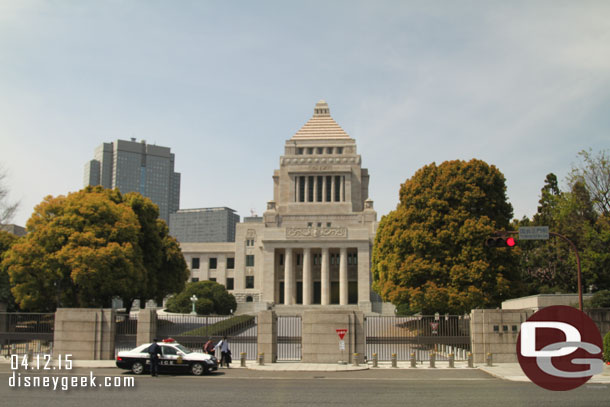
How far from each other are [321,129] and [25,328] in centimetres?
7861

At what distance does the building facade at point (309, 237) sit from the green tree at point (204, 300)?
6.64 m

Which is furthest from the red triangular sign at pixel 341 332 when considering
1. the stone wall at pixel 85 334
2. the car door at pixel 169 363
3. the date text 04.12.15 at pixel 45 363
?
the date text 04.12.15 at pixel 45 363

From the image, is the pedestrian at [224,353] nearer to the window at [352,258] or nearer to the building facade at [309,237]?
the building facade at [309,237]

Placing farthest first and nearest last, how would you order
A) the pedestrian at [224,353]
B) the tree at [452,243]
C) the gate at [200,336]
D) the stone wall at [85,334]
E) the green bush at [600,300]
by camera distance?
the tree at [452,243]
the green bush at [600,300]
the gate at [200,336]
the stone wall at [85,334]
the pedestrian at [224,353]

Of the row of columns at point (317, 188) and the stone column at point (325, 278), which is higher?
the row of columns at point (317, 188)

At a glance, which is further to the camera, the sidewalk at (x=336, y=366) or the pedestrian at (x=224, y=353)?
the pedestrian at (x=224, y=353)

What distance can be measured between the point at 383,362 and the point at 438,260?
12626 millimetres

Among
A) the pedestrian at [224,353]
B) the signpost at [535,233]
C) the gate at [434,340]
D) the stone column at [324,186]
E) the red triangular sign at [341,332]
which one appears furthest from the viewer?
the stone column at [324,186]

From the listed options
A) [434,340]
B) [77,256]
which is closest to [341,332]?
[434,340]

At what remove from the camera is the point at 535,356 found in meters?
26.6

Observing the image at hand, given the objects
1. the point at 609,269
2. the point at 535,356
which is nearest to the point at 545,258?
the point at 609,269

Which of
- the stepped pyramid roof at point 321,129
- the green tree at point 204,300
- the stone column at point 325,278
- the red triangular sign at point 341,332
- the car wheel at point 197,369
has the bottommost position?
the car wheel at point 197,369

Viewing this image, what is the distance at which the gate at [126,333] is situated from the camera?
30.3m

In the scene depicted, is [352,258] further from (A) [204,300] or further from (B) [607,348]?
(B) [607,348]
